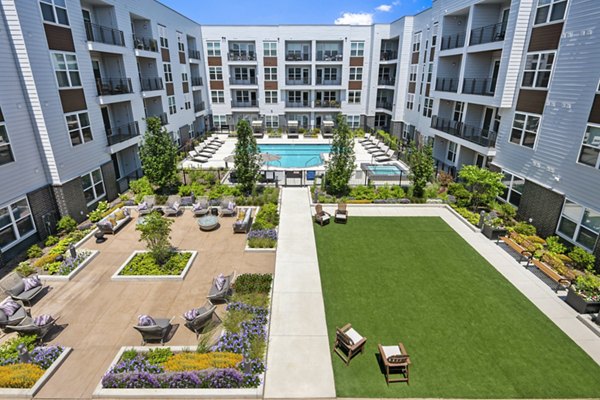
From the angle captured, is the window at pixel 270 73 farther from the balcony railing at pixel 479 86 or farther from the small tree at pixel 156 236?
the small tree at pixel 156 236

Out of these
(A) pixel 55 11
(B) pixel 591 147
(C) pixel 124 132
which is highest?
(A) pixel 55 11

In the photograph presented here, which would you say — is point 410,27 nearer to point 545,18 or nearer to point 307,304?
point 545,18

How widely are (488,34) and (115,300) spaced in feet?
89.5

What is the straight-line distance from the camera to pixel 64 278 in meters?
12.9

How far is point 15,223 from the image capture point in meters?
14.9

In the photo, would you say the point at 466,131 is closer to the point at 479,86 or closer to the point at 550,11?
the point at 479,86

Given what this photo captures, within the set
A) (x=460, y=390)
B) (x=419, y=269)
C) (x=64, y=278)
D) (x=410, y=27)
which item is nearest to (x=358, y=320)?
(x=460, y=390)

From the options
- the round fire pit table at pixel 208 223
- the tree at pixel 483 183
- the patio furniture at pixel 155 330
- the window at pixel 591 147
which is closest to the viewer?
the patio furniture at pixel 155 330

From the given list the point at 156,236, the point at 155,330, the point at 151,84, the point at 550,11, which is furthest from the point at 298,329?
the point at 151,84

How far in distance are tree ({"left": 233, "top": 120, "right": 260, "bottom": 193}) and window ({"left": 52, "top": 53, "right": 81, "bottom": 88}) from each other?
9.23 metres

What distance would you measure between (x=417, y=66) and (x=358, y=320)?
31.9m

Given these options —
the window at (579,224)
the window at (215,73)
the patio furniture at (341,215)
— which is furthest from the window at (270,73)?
the window at (579,224)

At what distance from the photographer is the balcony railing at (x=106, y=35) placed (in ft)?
66.5

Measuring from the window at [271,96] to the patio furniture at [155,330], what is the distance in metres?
38.0
